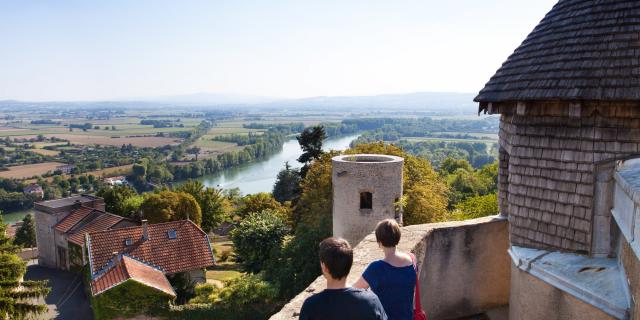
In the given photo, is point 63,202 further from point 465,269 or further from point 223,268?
point 465,269

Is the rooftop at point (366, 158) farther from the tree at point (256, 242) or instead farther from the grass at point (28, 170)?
the grass at point (28, 170)

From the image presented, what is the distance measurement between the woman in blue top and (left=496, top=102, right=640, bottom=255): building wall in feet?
11.5

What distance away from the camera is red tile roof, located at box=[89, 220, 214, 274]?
21.3 m

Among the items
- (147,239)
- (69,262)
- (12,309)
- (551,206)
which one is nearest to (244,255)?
(147,239)

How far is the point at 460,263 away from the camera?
759 cm

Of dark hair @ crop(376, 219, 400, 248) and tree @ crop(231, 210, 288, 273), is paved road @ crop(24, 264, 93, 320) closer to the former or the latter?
tree @ crop(231, 210, 288, 273)

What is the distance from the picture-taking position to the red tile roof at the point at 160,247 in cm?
2131

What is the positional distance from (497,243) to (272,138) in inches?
5394

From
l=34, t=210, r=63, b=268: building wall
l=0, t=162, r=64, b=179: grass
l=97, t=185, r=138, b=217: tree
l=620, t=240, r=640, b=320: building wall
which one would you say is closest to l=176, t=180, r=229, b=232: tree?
l=97, t=185, r=138, b=217: tree

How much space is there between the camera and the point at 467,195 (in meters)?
36.5

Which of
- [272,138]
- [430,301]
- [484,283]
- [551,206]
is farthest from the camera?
[272,138]

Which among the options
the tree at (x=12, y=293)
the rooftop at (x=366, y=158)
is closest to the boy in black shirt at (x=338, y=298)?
the rooftop at (x=366, y=158)

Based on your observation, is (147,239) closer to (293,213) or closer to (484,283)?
(293,213)

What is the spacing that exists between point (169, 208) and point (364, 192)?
21.7m
